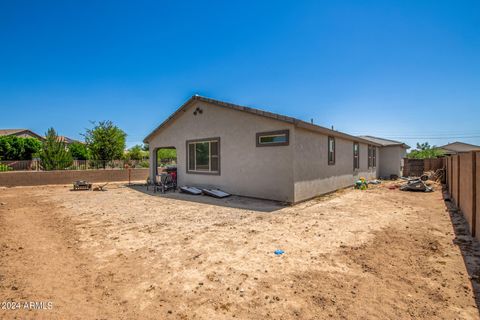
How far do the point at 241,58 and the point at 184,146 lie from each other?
18.6 feet

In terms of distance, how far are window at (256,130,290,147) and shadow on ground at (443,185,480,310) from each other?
4.92 m

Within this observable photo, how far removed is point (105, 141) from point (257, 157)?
17.9m

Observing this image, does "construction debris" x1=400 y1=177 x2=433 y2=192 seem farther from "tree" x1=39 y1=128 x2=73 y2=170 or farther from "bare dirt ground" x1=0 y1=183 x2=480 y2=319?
"tree" x1=39 y1=128 x2=73 y2=170

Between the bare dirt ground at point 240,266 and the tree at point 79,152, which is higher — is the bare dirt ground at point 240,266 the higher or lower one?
the lower one

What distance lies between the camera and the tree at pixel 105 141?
801 inches

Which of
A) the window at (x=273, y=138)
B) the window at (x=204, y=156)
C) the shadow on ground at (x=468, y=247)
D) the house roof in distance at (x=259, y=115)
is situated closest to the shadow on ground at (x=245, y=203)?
the window at (x=204, y=156)

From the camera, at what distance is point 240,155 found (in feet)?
30.3

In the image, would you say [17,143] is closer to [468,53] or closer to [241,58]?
[241,58]

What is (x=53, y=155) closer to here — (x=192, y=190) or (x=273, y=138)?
(x=192, y=190)

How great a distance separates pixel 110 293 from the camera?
2.58 meters

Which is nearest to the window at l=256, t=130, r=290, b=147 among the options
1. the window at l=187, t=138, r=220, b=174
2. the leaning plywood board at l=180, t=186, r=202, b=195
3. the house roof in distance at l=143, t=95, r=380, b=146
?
the house roof in distance at l=143, t=95, r=380, b=146

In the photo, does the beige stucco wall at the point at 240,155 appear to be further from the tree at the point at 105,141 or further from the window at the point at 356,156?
the tree at the point at 105,141

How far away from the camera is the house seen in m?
8.03

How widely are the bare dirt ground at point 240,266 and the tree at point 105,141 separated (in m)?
15.8
